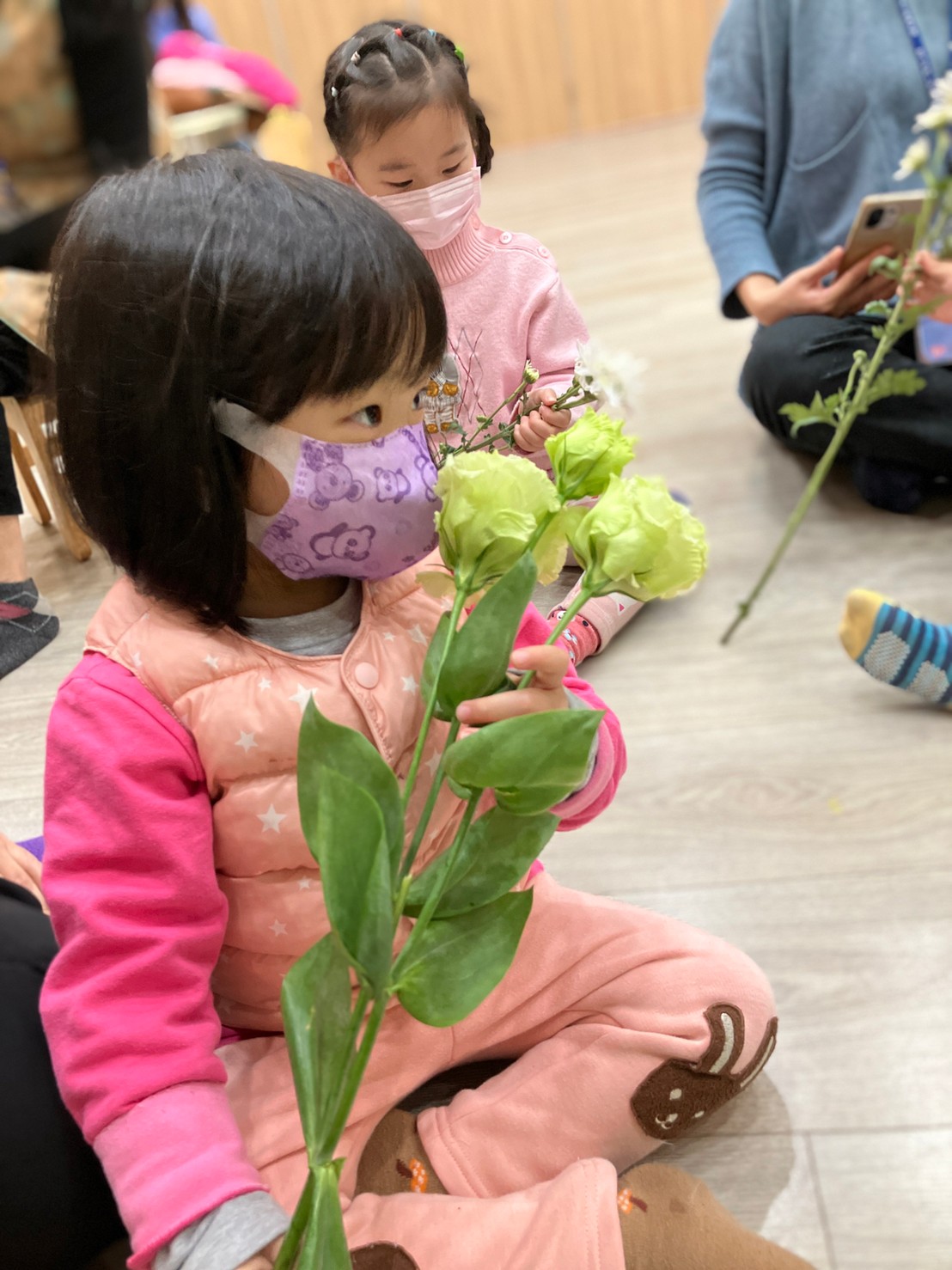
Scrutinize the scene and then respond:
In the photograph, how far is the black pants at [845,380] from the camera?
4.08 feet

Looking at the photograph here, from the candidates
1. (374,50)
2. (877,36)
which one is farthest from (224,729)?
(877,36)

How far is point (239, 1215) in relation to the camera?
0.52m

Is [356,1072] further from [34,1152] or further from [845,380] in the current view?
[845,380]

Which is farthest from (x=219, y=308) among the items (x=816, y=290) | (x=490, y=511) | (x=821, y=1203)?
(x=816, y=290)

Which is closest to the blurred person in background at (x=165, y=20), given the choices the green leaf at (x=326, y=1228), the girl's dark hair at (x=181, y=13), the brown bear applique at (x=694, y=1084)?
the girl's dark hair at (x=181, y=13)

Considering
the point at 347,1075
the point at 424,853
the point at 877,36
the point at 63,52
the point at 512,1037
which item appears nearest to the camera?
the point at 63,52

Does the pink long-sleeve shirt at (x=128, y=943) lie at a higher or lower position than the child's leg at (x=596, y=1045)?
higher

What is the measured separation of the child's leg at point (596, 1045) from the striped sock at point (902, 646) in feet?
1.35

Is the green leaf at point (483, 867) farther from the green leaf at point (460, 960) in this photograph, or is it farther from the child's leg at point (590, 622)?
the child's leg at point (590, 622)

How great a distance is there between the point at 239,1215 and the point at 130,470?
355mm

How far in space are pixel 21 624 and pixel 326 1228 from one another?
0.29 m

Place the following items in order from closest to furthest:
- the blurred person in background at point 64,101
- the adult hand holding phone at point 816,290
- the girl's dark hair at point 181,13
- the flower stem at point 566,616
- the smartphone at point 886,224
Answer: the blurred person in background at point 64,101 → the girl's dark hair at point 181,13 → the flower stem at point 566,616 → the smartphone at point 886,224 → the adult hand holding phone at point 816,290

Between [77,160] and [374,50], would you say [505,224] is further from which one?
[77,160]

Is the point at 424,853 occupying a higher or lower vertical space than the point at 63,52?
lower
